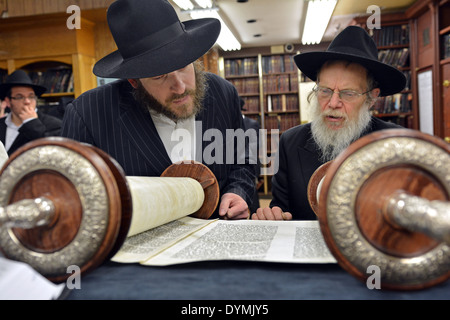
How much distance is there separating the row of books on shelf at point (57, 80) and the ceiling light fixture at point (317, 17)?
13.1 ft

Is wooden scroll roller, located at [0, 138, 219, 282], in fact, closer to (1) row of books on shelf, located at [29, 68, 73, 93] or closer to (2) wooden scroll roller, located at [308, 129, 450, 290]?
(2) wooden scroll roller, located at [308, 129, 450, 290]

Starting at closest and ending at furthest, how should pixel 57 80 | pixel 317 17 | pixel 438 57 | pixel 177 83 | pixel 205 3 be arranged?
pixel 177 83, pixel 205 3, pixel 438 57, pixel 57 80, pixel 317 17

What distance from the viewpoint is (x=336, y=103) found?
189 centimetres

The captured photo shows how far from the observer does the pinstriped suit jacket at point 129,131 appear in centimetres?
154

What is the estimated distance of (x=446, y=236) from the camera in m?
0.49

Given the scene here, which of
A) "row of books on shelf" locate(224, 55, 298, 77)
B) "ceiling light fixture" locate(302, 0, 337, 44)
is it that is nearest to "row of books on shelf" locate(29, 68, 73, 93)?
"ceiling light fixture" locate(302, 0, 337, 44)

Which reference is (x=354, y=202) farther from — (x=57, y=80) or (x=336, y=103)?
(x=57, y=80)

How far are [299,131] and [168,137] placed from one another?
83 cm

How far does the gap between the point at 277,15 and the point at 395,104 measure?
2790 millimetres

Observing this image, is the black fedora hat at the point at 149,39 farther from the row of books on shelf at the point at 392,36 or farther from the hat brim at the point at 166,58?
the row of books on shelf at the point at 392,36

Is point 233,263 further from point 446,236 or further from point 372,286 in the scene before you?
point 446,236

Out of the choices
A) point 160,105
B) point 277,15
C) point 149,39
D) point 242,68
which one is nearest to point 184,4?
point 277,15

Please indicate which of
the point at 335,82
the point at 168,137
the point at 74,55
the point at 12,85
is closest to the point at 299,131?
the point at 335,82

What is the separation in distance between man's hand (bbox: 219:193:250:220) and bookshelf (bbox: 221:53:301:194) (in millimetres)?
8400
